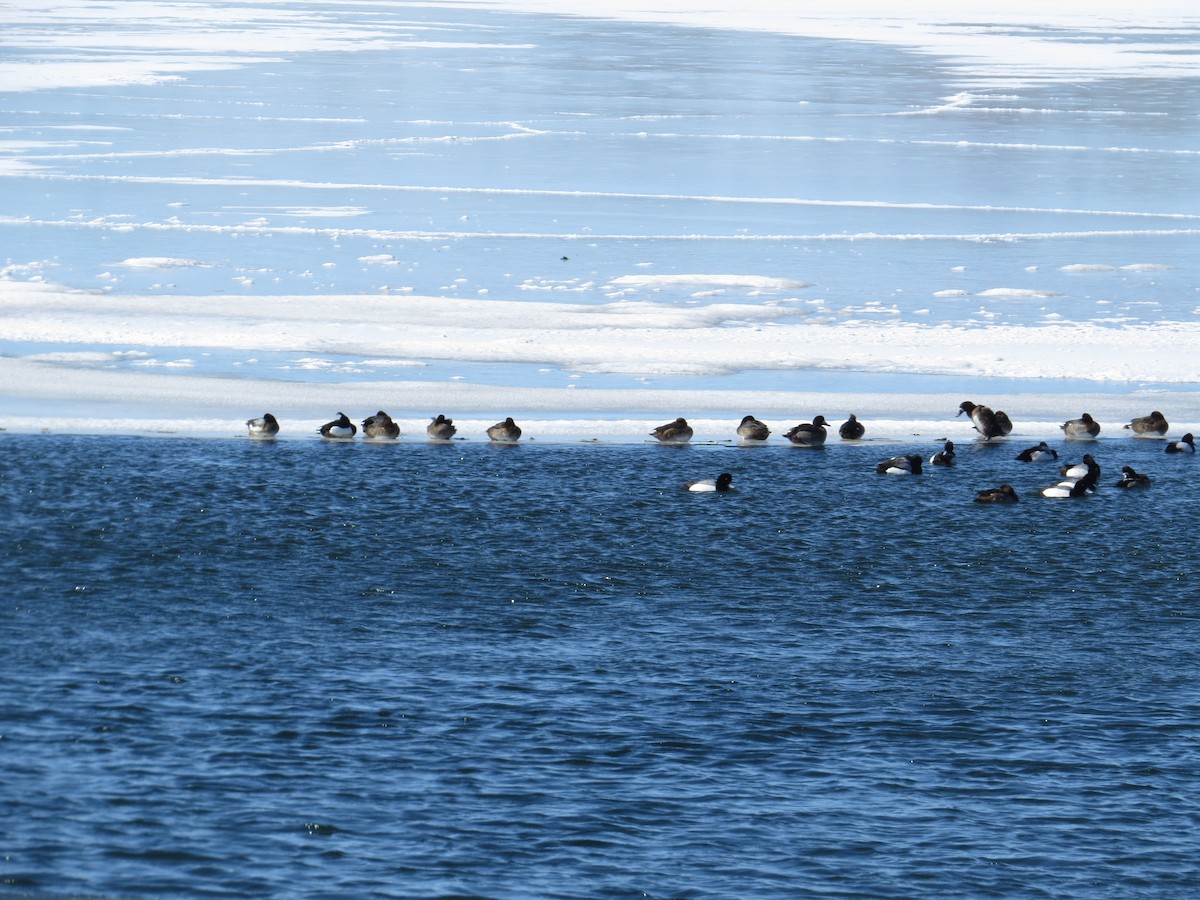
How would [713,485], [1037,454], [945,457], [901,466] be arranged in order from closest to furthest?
[713,485]
[901,466]
[945,457]
[1037,454]

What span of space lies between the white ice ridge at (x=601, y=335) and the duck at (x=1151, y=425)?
2306 mm

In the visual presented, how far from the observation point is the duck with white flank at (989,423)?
16.3 meters

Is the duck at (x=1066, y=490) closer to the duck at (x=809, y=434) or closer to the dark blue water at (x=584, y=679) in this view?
the dark blue water at (x=584, y=679)

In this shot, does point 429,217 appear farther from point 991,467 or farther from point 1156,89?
point 1156,89

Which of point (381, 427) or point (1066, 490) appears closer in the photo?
point (1066, 490)

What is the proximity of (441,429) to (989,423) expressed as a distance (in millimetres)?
4813

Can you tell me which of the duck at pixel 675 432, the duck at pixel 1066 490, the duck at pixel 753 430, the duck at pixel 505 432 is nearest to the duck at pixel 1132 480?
the duck at pixel 1066 490

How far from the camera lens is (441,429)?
51.9ft

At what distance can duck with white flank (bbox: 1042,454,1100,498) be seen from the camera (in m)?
14.5

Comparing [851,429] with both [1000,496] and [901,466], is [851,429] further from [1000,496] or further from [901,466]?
[1000,496]

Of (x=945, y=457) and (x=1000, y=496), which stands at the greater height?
(x=945, y=457)

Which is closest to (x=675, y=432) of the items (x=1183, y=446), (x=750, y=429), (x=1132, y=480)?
(x=750, y=429)

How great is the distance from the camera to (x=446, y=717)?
9.27 metres

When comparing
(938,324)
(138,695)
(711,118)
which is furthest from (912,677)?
(711,118)
